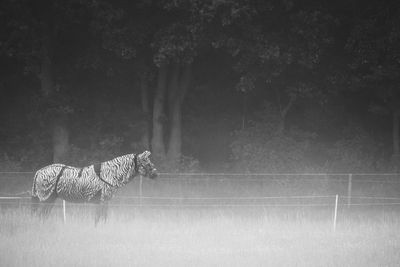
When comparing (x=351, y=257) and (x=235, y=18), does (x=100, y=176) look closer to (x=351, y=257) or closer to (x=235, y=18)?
(x=351, y=257)

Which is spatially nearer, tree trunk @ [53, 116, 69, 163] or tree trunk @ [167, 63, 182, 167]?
tree trunk @ [53, 116, 69, 163]

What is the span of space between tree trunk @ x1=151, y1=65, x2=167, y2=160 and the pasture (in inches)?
218

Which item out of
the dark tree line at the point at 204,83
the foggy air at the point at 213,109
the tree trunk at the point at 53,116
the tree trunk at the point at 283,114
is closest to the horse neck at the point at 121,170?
the foggy air at the point at 213,109

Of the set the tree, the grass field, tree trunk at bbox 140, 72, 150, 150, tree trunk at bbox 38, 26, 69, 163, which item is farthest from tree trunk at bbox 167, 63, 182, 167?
the grass field

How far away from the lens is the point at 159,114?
27672 millimetres

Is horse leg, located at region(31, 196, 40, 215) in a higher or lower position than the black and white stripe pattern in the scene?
lower

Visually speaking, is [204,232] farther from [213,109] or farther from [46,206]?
[213,109]

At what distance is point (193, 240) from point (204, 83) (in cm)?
1444

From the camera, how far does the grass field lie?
1362 cm

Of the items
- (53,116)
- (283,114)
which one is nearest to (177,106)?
(283,114)

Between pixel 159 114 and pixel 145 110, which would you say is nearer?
pixel 159 114

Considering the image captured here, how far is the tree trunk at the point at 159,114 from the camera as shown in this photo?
27562mm

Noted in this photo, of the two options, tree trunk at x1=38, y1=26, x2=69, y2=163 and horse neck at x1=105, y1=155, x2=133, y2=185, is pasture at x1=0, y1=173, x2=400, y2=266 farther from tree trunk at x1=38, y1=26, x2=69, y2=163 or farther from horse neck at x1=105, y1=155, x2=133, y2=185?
tree trunk at x1=38, y1=26, x2=69, y2=163

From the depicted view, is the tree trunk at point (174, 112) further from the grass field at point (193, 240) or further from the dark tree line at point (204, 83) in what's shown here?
the grass field at point (193, 240)
